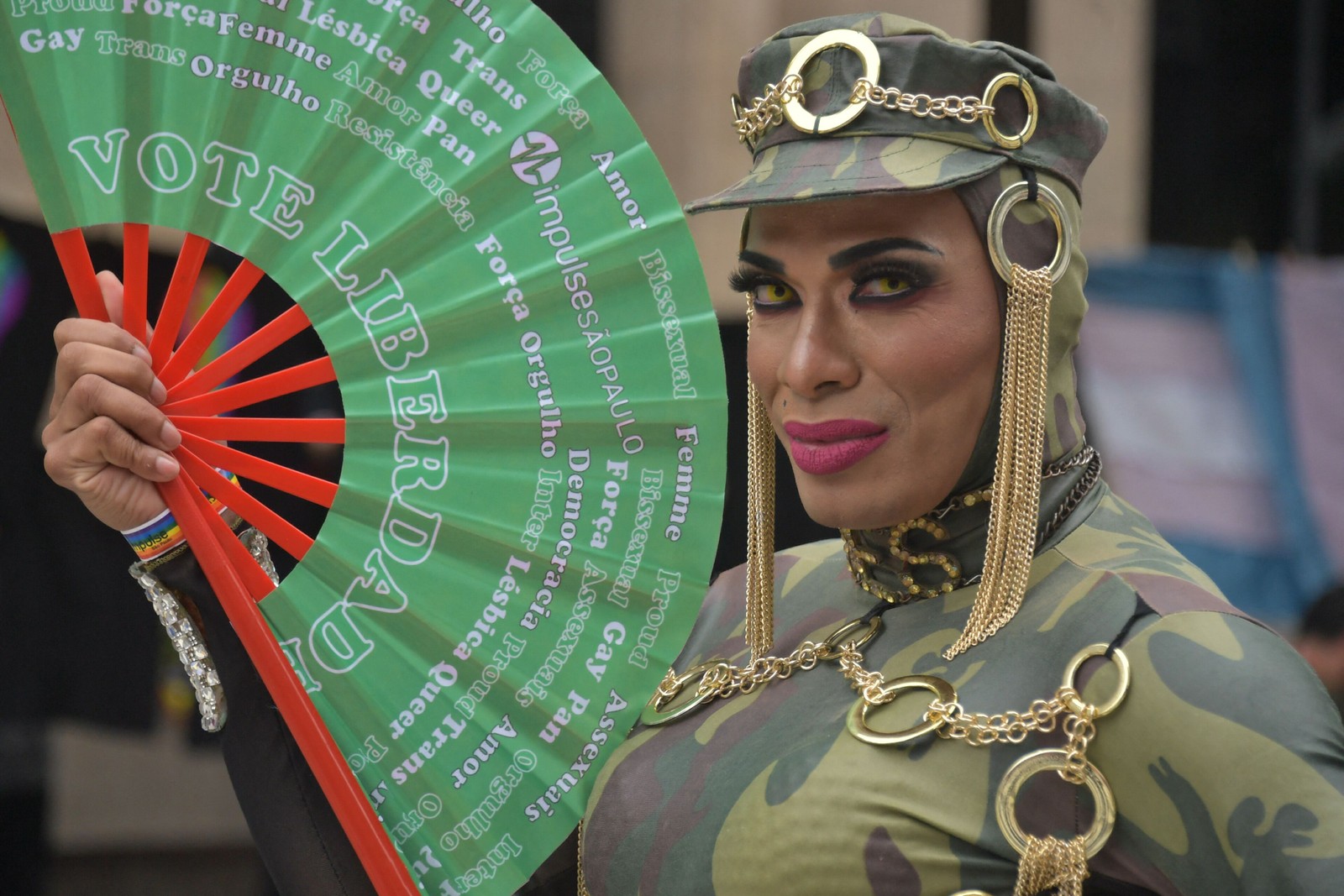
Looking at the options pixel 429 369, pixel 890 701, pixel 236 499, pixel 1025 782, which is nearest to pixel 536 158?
pixel 429 369

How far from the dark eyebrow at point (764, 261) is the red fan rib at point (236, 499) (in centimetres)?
65

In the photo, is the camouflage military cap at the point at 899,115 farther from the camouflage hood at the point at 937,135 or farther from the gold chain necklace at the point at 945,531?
the gold chain necklace at the point at 945,531

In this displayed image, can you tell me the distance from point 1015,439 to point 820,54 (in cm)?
53

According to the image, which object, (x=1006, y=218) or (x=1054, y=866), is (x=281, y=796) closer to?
(x=1054, y=866)

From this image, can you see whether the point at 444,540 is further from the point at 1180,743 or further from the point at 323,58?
the point at 1180,743

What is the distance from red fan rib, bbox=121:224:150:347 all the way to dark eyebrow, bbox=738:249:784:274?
72 cm

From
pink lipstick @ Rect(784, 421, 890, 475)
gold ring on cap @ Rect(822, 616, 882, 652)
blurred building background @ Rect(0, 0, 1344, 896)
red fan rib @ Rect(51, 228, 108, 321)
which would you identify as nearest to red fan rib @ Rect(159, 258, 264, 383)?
red fan rib @ Rect(51, 228, 108, 321)

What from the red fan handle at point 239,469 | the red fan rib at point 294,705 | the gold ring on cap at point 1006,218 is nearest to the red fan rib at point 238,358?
the red fan handle at point 239,469

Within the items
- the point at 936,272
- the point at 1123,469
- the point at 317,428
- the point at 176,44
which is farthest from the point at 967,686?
the point at 1123,469

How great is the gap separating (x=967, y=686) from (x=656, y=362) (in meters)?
0.54

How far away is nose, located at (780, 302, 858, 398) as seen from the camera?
1.88m

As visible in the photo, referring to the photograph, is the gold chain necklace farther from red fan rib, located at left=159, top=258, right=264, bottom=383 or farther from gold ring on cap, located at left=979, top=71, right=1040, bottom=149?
red fan rib, located at left=159, top=258, right=264, bottom=383

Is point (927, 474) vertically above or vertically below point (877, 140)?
below

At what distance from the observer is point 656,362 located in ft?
6.39
